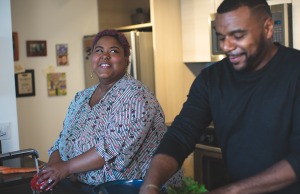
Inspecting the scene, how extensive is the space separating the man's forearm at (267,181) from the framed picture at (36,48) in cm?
269

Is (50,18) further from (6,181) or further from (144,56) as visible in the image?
(6,181)

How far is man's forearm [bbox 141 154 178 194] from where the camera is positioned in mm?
945

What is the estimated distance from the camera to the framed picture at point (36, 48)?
308 cm

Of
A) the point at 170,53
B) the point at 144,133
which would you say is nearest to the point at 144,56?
the point at 170,53

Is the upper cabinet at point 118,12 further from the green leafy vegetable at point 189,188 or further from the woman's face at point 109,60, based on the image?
the green leafy vegetable at point 189,188

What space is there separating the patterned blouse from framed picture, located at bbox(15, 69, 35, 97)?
1.60 m

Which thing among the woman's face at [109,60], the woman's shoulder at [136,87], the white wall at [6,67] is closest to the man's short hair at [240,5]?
the woman's shoulder at [136,87]

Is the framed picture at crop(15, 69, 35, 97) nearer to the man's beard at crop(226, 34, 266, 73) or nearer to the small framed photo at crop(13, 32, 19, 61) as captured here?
the small framed photo at crop(13, 32, 19, 61)

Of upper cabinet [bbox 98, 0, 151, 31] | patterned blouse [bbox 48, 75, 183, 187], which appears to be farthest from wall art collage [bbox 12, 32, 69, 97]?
patterned blouse [bbox 48, 75, 183, 187]

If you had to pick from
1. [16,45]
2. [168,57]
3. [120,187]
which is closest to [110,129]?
[120,187]

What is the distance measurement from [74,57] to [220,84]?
2.55 meters

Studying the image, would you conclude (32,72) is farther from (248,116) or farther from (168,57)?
(248,116)

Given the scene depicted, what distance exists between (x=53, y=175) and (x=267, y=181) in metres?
0.88

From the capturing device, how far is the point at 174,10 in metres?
3.22
